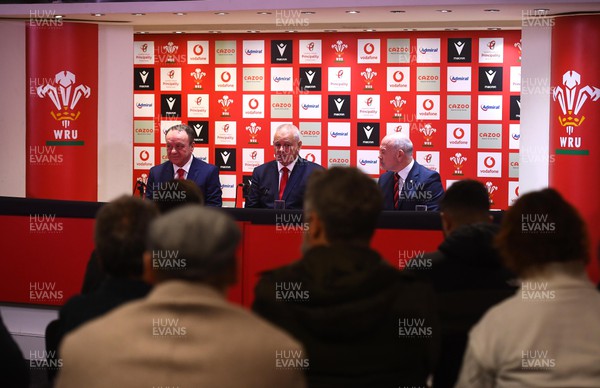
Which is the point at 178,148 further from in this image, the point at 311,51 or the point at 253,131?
the point at 311,51

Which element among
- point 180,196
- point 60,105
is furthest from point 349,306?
point 60,105

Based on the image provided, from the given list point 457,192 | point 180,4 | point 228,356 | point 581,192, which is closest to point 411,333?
point 228,356

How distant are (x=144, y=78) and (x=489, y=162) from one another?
13.7ft

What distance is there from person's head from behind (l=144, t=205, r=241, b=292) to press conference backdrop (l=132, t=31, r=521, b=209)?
25.6 ft

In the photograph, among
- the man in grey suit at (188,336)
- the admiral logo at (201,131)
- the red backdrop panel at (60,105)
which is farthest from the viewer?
the admiral logo at (201,131)

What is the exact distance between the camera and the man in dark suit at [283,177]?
23.0ft

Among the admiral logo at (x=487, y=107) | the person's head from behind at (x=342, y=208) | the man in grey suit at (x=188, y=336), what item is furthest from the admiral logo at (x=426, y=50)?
the man in grey suit at (x=188, y=336)

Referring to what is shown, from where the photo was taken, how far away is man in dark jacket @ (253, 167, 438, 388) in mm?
2361

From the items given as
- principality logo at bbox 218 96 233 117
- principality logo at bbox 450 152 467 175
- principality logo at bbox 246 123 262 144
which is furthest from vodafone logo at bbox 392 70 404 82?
principality logo at bbox 218 96 233 117

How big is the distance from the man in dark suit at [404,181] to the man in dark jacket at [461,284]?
3.53 metres

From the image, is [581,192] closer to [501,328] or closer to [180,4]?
[180,4]

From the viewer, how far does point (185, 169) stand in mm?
7254

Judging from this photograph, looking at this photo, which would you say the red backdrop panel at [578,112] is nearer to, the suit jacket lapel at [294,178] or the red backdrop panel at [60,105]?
the suit jacket lapel at [294,178]

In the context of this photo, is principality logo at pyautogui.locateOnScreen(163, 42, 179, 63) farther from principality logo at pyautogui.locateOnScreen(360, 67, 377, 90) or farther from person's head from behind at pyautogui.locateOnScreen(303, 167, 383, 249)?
person's head from behind at pyautogui.locateOnScreen(303, 167, 383, 249)
